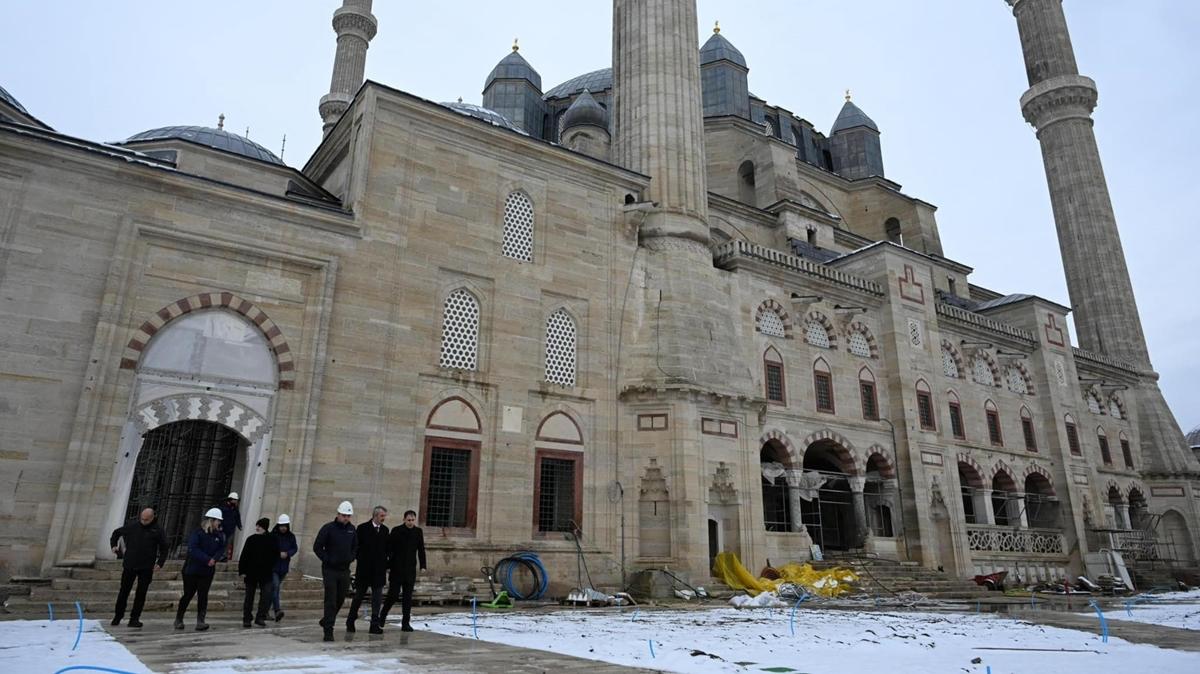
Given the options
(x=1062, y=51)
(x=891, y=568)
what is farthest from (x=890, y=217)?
(x=891, y=568)

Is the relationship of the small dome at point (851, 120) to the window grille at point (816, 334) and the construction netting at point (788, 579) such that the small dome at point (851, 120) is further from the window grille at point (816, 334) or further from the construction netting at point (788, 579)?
the construction netting at point (788, 579)

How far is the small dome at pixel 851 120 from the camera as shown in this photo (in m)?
32.9

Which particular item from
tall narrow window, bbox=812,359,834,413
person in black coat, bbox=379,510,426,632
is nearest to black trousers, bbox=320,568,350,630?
person in black coat, bbox=379,510,426,632

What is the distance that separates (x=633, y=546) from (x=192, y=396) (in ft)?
26.5

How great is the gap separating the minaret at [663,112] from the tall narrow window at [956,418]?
1047cm

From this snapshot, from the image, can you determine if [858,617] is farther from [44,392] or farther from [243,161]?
[243,161]

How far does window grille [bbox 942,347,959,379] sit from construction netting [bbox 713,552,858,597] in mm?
9707

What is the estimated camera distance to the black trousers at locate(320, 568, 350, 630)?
Result: 20.9ft

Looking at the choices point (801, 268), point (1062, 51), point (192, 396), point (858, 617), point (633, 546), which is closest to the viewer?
point (858, 617)

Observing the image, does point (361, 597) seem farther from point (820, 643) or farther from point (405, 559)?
point (820, 643)

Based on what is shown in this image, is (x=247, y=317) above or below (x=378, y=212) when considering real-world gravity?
below

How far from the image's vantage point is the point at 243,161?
1430 centimetres

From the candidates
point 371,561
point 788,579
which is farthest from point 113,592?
point 788,579

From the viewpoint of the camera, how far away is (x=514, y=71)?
30.5m
